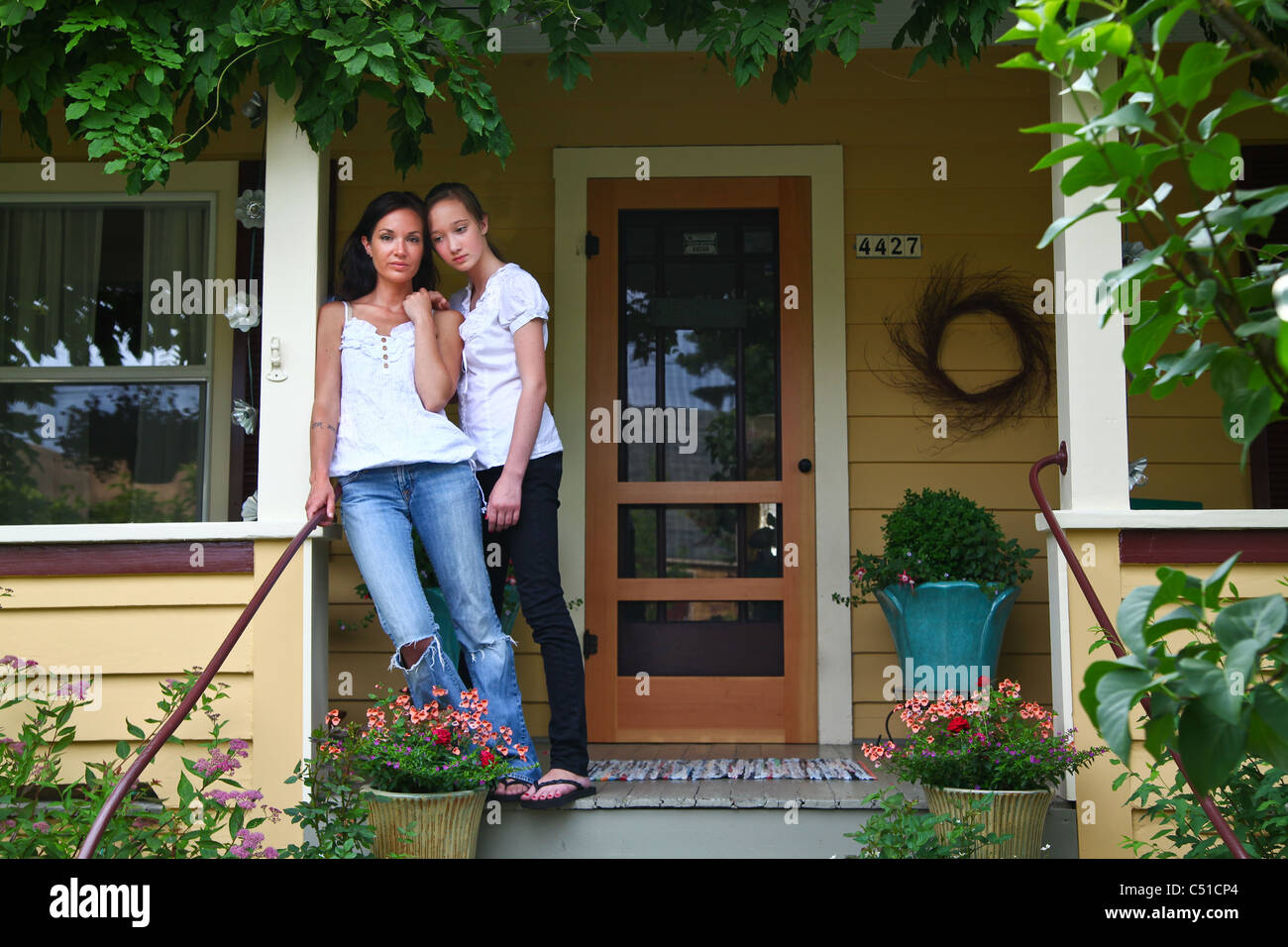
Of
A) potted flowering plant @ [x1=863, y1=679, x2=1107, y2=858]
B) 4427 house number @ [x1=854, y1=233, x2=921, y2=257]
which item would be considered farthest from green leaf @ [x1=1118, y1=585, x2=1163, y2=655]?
4427 house number @ [x1=854, y1=233, x2=921, y2=257]

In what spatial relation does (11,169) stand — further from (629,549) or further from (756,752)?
(756,752)

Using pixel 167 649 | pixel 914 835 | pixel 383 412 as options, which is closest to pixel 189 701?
pixel 167 649

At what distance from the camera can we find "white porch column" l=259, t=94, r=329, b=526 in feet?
9.97

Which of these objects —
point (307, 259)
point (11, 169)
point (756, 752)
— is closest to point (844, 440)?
point (756, 752)

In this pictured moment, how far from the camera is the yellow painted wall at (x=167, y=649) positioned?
295cm

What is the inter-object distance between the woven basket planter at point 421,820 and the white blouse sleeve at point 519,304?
1280mm

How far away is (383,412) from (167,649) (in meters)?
0.88

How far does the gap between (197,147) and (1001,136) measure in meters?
2.95

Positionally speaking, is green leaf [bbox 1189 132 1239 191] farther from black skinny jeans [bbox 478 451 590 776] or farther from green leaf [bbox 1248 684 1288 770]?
black skinny jeans [bbox 478 451 590 776]

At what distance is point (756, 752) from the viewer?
3826 mm

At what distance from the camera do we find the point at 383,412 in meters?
2.98

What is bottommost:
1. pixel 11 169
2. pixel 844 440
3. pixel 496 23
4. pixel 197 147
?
pixel 844 440

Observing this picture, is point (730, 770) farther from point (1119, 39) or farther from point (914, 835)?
point (1119, 39)
